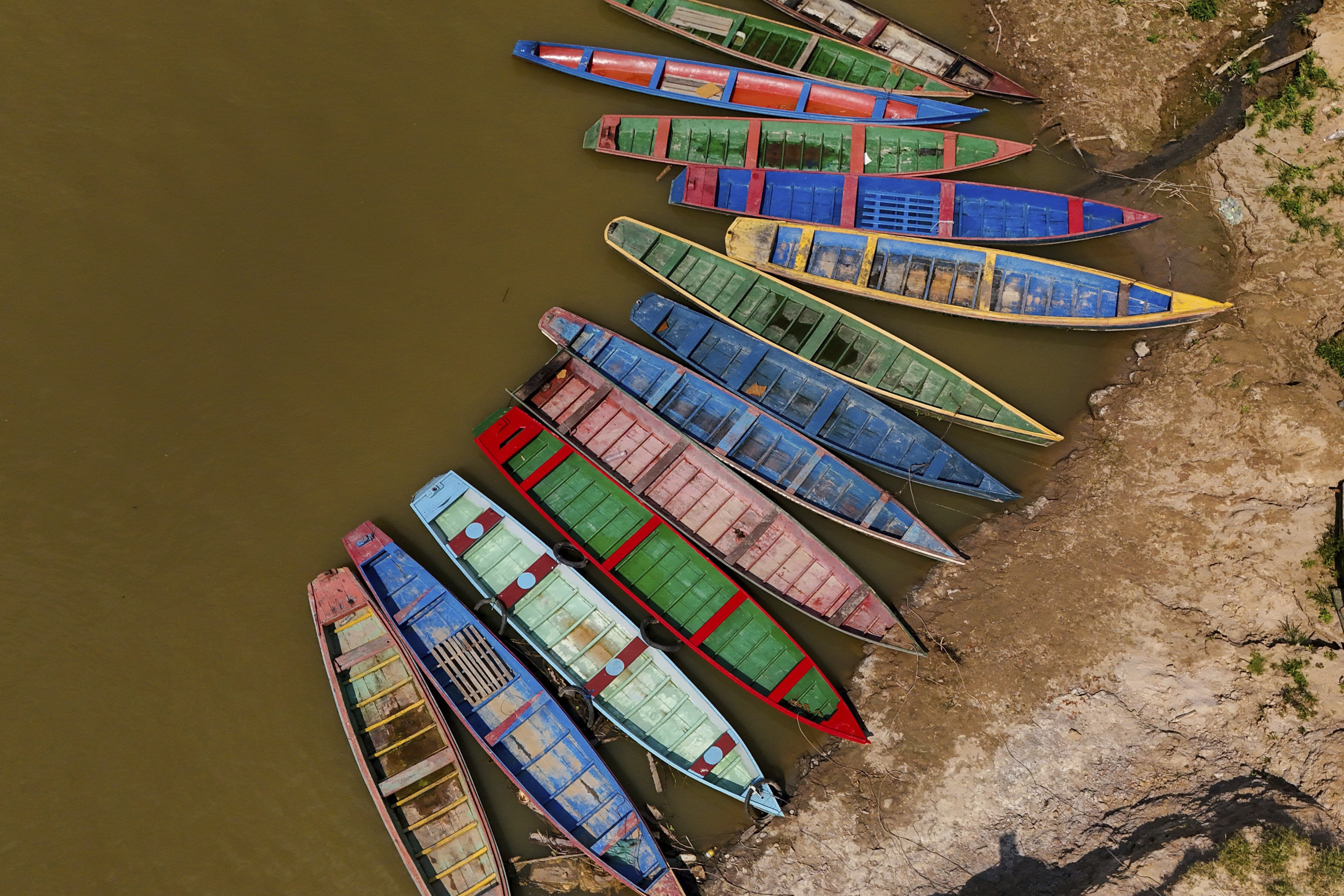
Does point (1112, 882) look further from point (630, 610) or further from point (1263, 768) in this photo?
point (630, 610)

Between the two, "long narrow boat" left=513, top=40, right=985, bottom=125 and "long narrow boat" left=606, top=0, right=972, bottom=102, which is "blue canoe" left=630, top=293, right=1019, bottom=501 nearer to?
"long narrow boat" left=513, top=40, right=985, bottom=125

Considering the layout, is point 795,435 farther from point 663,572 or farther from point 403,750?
point 403,750

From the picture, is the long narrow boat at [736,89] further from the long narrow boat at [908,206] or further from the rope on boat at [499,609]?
the rope on boat at [499,609]

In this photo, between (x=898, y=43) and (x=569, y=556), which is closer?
(x=569, y=556)

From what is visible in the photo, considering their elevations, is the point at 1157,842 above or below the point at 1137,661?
below

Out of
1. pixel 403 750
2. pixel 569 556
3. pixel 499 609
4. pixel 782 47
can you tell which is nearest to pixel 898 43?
pixel 782 47

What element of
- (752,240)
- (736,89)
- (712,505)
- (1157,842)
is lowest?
(1157,842)

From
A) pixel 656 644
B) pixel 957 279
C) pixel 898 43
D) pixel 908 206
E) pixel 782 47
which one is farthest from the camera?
pixel 782 47
